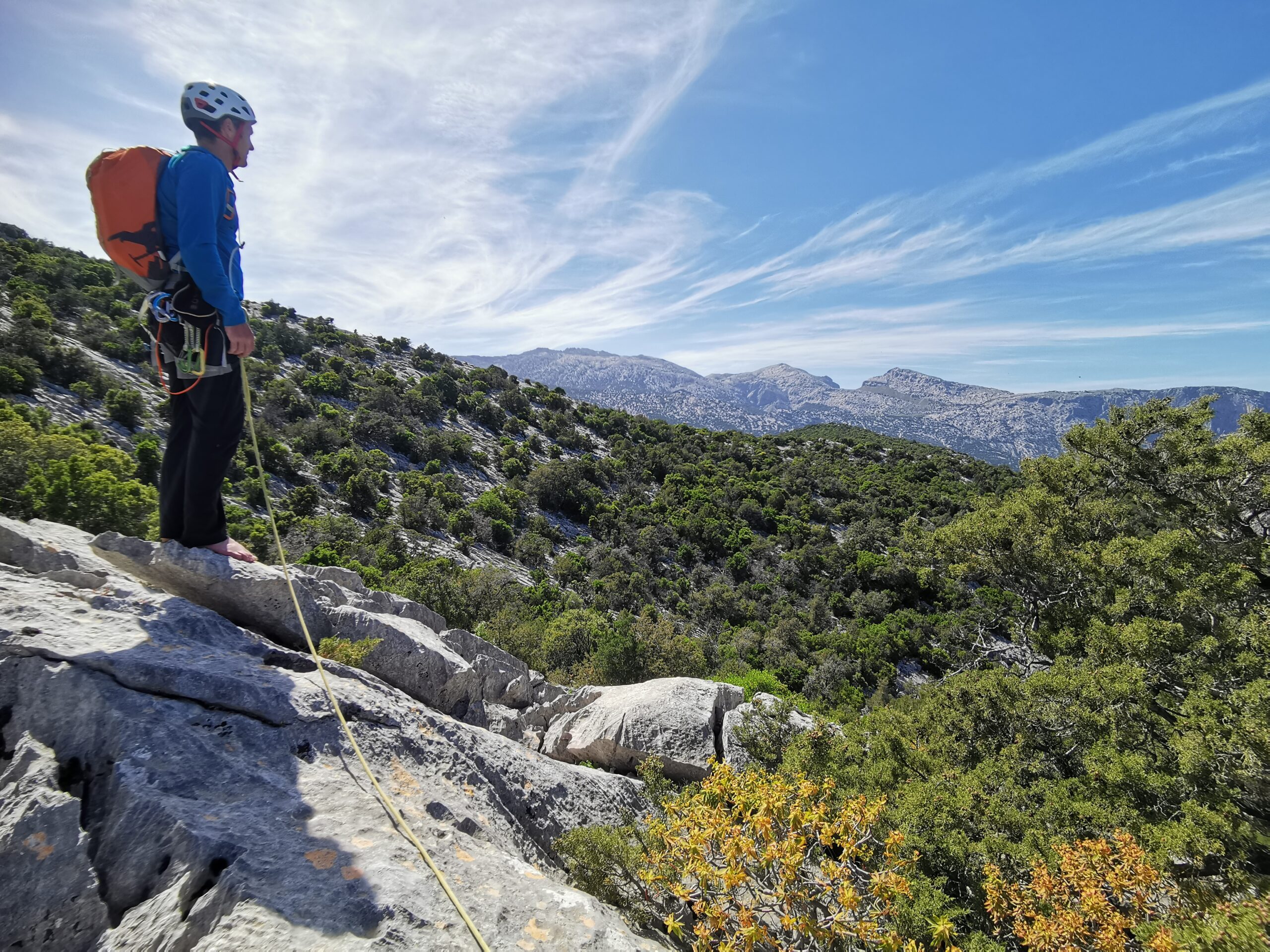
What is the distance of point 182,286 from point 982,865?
1017 centimetres

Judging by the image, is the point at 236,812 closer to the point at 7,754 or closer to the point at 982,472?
the point at 7,754

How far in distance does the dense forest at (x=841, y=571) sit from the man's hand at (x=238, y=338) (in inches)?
209

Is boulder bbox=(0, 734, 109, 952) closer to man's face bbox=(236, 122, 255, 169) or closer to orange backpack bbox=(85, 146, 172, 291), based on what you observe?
orange backpack bbox=(85, 146, 172, 291)

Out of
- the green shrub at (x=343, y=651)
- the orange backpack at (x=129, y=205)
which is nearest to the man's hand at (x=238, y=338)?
the orange backpack at (x=129, y=205)

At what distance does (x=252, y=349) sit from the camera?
15.4 feet

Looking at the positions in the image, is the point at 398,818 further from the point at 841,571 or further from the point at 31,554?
the point at 841,571

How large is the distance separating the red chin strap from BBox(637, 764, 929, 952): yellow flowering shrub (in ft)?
22.9

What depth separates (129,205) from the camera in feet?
13.7

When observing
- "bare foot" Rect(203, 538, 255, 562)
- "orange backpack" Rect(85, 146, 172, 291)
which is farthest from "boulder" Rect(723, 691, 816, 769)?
"orange backpack" Rect(85, 146, 172, 291)

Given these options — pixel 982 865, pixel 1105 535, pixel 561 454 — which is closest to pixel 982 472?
pixel 561 454

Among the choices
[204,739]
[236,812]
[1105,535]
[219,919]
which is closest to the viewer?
[219,919]

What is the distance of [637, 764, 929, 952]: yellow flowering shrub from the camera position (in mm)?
4109

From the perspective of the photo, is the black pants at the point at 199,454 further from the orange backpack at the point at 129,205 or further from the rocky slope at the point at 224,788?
the orange backpack at the point at 129,205

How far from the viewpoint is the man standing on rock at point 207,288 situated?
421 centimetres
